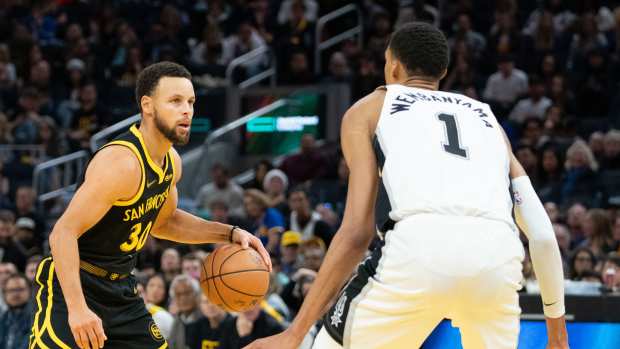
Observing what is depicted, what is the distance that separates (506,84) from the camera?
14633 millimetres

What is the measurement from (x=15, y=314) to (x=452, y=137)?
6.98 metres

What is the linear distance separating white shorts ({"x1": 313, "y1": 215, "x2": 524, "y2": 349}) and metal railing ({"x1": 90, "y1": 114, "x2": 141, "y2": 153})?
11293 mm

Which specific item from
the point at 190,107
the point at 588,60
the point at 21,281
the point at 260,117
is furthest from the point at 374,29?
the point at 190,107

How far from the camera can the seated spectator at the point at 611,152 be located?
476 inches

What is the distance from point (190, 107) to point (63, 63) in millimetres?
12421

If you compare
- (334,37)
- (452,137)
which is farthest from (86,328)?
(334,37)

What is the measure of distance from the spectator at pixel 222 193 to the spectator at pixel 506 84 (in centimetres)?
365

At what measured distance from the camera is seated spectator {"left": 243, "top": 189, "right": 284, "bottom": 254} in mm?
11867

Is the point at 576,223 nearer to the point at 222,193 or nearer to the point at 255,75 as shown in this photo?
the point at 222,193

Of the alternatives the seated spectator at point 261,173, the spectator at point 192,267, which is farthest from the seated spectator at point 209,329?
the seated spectator at point 261,173

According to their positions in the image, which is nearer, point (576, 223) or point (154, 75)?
point (154, 75)

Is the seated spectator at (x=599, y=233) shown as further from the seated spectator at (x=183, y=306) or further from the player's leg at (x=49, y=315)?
the player's leg at (x=49, y=315)

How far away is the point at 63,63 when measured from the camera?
55.5ft

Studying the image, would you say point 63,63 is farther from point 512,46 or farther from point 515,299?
point 515,299
